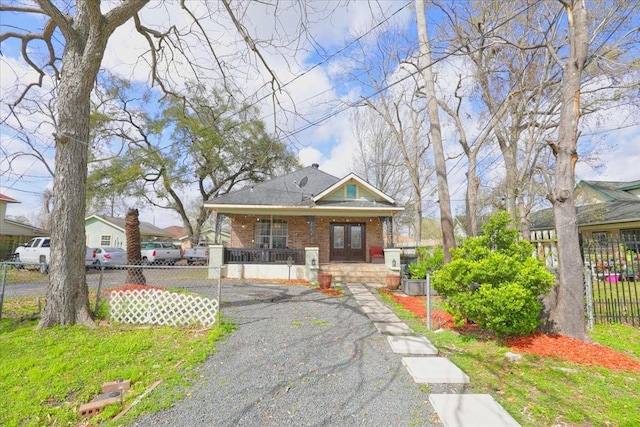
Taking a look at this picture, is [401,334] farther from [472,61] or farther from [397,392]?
[472,61]

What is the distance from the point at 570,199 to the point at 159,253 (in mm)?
23443

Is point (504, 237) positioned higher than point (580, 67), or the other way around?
point (580, 67)

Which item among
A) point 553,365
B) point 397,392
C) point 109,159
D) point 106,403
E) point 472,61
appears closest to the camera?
point 106,403

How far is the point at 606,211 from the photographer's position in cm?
1820

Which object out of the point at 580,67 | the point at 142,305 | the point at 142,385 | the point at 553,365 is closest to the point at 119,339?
the point at 142,305

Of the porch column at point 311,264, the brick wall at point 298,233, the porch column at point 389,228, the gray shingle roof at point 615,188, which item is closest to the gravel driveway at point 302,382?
the porch column at point 311,264

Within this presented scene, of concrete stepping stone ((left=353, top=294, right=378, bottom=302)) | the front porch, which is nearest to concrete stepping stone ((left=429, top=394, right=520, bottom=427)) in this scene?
concrete stepping stone ((left=353, top=294, right=378, bottom=302))

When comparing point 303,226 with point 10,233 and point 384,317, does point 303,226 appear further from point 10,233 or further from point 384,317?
point 10,233

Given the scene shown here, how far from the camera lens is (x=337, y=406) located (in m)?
3.19

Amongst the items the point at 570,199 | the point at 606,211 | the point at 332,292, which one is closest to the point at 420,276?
the point at 332,292

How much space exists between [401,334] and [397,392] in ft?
7.71

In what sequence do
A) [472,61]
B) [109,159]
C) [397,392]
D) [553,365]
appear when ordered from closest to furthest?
[397,392] < [553,365] < [472,61] < [109,159]

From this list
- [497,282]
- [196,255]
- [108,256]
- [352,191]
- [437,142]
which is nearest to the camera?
[497,282]

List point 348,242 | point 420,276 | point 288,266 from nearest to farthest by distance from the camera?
1. point 420,276
2. point 288,266
3. point 348,242
